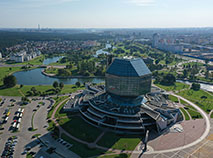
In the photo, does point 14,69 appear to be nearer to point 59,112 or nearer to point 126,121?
point 59,112

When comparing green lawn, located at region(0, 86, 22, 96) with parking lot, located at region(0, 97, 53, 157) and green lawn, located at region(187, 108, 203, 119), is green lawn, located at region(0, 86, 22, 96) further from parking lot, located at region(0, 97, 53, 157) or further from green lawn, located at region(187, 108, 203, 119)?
green lawn, located at region(187, 108, 203, 119)

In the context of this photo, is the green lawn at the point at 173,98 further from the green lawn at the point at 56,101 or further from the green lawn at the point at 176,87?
the green lawn at the point at 56,101

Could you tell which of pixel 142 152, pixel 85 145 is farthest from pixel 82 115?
pixel 142 152

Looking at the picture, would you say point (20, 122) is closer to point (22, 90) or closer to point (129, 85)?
point (22, 90)

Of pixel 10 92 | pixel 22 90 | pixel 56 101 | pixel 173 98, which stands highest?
pixel 22 90

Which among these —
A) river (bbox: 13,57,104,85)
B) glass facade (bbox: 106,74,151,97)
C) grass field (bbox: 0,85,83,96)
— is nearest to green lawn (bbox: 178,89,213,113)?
glass facade (bbox: 106,74,151,97)

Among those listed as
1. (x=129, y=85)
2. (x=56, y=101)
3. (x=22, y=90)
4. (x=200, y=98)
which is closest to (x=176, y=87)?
(x=200, y=98)
